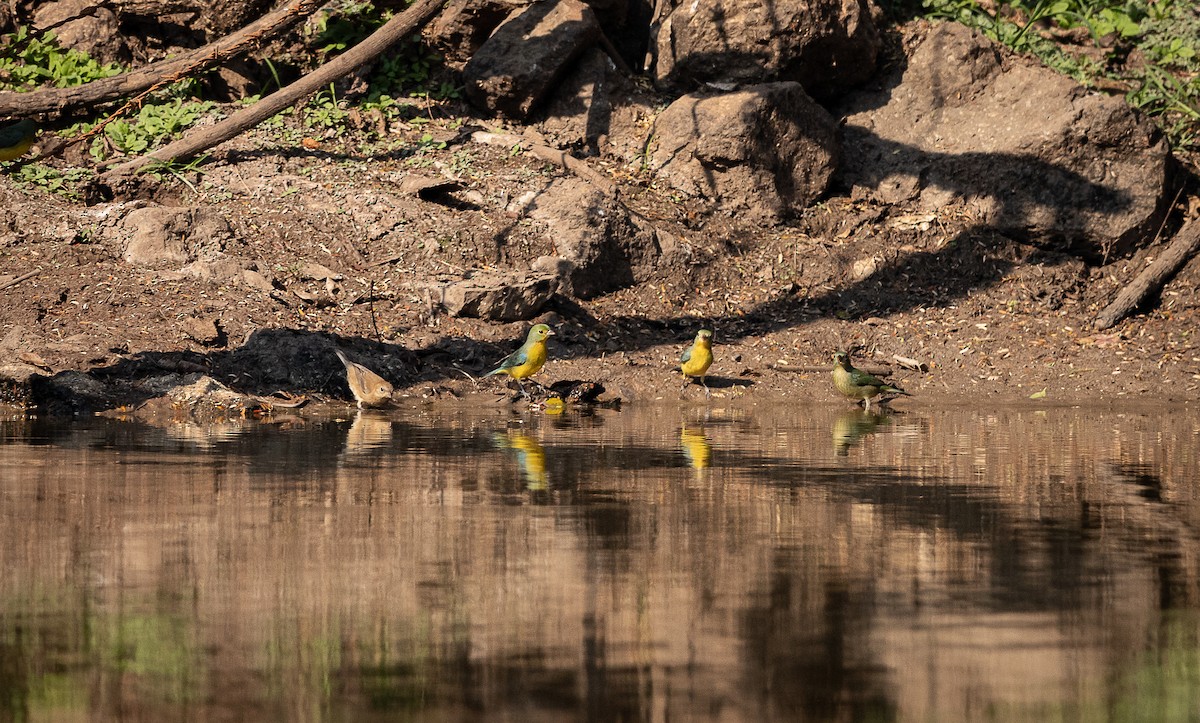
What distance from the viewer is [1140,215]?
1689cm

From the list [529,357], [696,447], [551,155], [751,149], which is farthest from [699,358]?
[551,155]

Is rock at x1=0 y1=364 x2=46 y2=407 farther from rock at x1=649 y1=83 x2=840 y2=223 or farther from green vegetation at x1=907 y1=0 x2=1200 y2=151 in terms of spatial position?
green vegetation at x1=907 y1=0 x2=1200 y2=151

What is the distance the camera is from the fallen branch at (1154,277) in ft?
50.9

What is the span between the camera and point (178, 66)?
16406 millimetres

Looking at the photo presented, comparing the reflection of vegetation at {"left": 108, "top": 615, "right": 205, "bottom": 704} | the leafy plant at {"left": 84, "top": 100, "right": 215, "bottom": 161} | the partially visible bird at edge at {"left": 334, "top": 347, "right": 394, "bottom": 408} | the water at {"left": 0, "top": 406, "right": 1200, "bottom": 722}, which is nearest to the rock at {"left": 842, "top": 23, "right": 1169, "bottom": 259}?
the partially visible bird at edge at {"left": 334, "top": 347, "right": 394, "bottom": 408}

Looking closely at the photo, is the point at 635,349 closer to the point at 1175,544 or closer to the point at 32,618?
the point at 1175,544

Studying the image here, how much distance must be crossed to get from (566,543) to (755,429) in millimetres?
5276

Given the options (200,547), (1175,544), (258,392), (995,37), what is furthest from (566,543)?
(995,37)

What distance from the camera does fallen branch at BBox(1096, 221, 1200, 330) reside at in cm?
1551

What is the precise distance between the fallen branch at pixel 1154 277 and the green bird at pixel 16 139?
39.6ft

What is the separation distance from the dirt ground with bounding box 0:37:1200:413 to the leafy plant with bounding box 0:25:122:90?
2542mm

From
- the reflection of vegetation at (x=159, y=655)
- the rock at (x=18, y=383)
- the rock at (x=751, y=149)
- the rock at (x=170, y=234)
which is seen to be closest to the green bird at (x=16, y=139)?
the rock at (x=170, y=234)

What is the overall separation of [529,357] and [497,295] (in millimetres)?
1677

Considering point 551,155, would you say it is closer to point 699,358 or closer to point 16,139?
point 699,358
